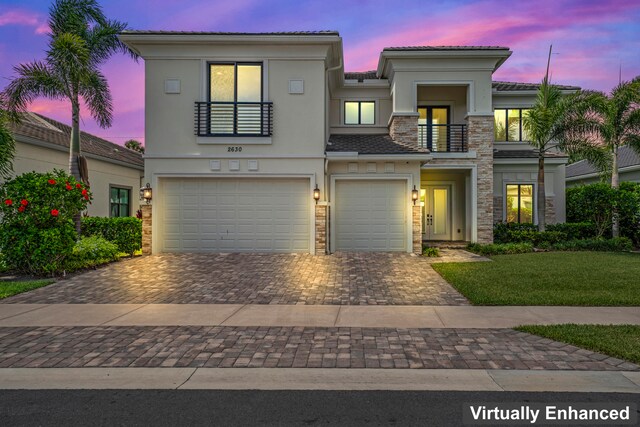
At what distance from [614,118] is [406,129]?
832 cm

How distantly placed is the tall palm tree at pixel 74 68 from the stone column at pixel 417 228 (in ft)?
39.2

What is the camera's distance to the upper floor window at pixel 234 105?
14.9 meters

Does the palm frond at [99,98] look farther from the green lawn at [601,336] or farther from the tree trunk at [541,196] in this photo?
the tree trunk at [541,196]

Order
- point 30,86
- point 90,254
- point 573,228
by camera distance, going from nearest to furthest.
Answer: point 90,254 → point 30,86 → point 573,228

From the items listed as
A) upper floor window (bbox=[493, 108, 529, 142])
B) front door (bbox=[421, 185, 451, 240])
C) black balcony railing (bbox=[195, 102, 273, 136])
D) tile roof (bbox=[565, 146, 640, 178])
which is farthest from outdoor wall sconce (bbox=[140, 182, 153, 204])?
tile roof (bbox=[565, 146, 640, 178])

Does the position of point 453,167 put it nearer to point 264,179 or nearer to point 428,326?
point 264,179

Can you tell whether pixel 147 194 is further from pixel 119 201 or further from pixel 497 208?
pixel 497 208

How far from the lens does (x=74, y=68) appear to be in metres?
13.4

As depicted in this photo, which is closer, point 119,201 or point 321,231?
point 321,231

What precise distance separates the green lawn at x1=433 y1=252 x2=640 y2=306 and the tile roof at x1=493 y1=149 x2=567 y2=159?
18.0 feet

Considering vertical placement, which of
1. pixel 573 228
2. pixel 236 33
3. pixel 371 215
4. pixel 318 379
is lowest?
pixel 318 379

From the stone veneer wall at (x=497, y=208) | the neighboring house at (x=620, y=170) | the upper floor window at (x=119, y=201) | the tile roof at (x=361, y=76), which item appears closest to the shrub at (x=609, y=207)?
the neighboring house at (x=620, y=170)

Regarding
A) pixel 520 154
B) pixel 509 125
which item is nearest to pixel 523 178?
pixel 520 154

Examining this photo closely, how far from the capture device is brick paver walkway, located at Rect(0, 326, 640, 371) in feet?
16.3
